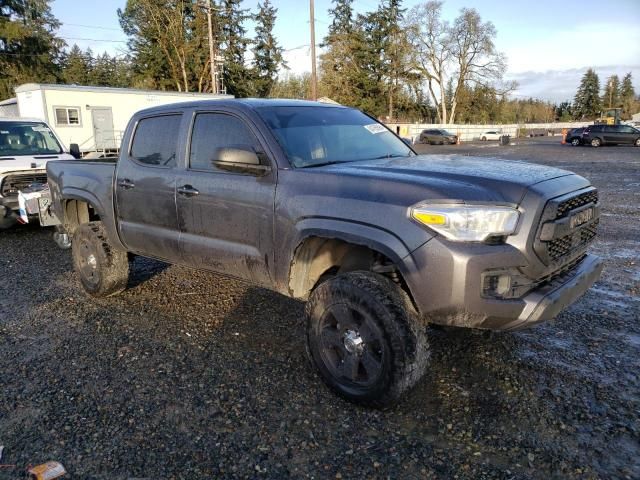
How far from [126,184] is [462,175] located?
10.1 ft

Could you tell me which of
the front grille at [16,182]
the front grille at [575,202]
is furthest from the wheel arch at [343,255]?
the front grille at [16,182]

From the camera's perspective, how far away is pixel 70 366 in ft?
12.1

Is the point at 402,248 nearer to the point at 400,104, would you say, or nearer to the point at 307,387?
the point at 307,387

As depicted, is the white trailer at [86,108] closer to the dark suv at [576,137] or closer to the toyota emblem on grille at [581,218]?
the toyota emblem on grille at [581,218]

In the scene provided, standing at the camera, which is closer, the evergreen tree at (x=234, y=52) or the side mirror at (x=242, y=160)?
the side mirror at (x=242, y=160)

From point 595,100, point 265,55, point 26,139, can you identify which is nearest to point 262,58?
point 265,55

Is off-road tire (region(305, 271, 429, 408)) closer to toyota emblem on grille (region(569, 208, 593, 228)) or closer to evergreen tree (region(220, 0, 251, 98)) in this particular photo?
toyota emblem on grille (region(569, 208, 593, 228))

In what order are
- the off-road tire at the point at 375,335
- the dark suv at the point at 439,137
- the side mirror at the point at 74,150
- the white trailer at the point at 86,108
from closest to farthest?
the off-road tire at the point at 375,335 < the side mirror at the point at 74,150 < the white trailer at the point at 86,108 < the dark suv at the point at 439,137

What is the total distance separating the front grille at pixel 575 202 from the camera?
2.88 m

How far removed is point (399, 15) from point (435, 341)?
62649 mm

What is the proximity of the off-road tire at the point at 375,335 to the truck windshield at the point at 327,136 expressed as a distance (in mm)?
975

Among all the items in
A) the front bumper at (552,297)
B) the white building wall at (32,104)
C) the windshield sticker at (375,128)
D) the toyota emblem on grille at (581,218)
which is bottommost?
the front bumper at (552,297)

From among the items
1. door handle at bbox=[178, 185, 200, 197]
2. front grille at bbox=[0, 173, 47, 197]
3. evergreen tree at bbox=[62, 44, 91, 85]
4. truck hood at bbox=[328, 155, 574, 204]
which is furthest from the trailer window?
evergreen tree at bbox=[62, 44, 91, 85]

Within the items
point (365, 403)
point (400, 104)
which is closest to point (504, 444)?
point (365, 403)
